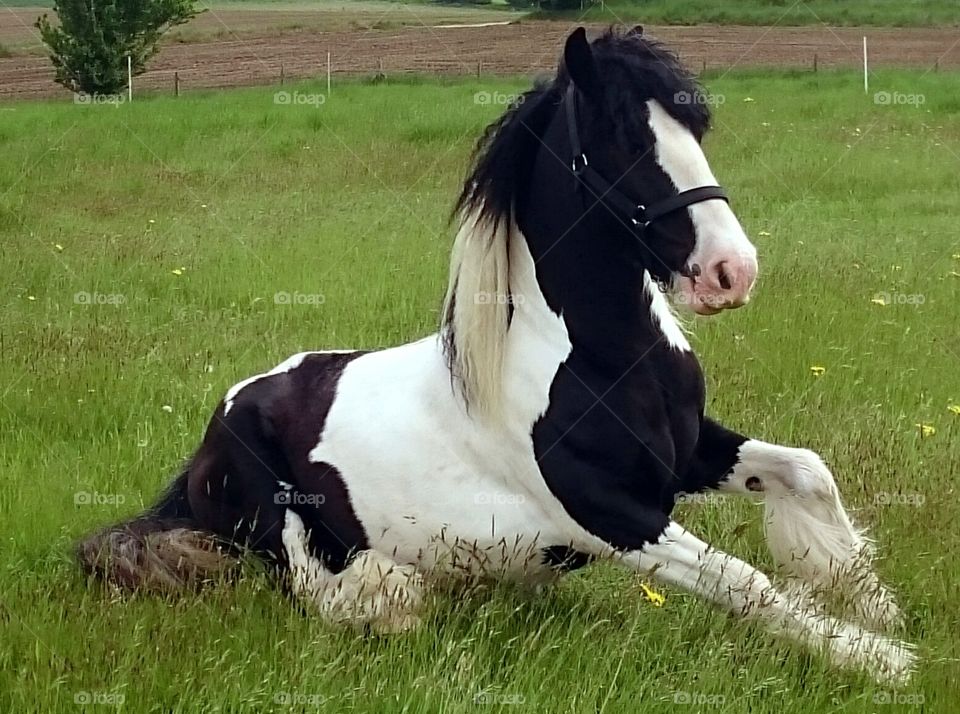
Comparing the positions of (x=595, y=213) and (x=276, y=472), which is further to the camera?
(x=276, y=472)

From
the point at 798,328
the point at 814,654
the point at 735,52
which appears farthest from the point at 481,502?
the point at 735,52

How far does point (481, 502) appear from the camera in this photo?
341 cm

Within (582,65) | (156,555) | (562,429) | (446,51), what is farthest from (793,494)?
(446,51)

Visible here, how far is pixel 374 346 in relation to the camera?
6523 millimetres

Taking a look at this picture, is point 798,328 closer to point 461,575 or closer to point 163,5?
point 461,575

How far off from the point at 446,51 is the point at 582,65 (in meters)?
28.2

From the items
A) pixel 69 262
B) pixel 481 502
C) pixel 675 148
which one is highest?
pixel 675 148

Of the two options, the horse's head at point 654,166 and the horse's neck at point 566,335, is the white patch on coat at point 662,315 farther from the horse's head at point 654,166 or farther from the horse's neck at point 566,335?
the horse's head at point 654,166

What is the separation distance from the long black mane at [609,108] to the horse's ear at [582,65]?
0.03 meters

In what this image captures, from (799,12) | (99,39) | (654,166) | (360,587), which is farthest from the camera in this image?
(799,12)

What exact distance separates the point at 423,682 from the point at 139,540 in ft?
4.24

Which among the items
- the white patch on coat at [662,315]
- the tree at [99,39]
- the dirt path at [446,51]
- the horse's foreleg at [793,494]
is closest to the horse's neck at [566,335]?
the white patch on coat at [662,315]

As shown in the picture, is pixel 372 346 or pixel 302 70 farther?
pixel 302 70

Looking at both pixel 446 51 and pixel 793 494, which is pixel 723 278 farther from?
pixel 446 51
